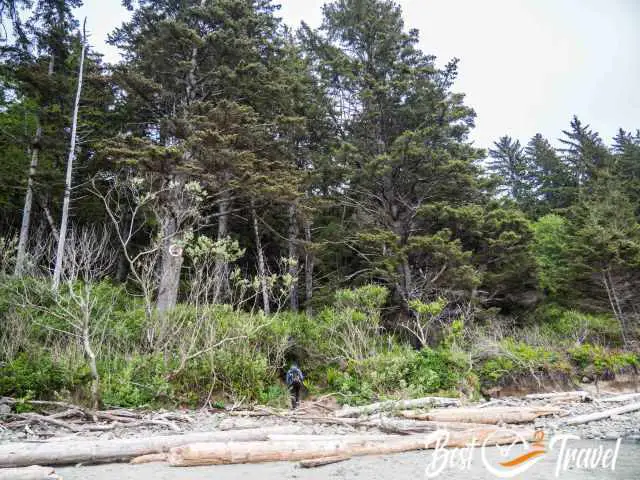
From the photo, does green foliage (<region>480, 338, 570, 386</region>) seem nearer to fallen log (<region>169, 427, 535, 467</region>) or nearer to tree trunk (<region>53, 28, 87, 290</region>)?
fallen log (<region>169, 427, 535, 467</region>)

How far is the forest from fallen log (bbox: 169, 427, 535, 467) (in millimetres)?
3998

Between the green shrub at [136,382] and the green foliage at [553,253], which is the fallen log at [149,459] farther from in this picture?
the green foliage at [553,253]

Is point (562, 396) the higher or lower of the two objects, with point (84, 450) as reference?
lower

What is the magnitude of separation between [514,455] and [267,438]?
359cm

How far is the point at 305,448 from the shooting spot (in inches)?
197

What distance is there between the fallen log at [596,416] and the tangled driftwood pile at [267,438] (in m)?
0.03

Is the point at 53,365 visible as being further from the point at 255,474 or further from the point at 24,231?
the point at 24,231

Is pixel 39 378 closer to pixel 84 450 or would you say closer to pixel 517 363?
pixel 84 450

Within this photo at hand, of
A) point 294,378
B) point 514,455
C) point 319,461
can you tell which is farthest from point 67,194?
point 514,455

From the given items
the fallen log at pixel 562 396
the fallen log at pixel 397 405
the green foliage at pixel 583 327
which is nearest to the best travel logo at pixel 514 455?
the fallen log at pixel 397 405

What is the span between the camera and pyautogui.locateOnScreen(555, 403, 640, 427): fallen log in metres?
8.09

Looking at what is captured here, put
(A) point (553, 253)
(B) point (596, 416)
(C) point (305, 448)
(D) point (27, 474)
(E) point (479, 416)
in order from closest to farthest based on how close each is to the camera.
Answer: (D) point (27, 474)
(C) point (305, 448)
(E) point (479, 416)
(B) point (596, 416)
(A) point (553, 253)

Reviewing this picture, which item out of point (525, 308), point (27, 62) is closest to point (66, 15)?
point (27, 62)

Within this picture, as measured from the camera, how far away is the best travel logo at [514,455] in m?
4.51
